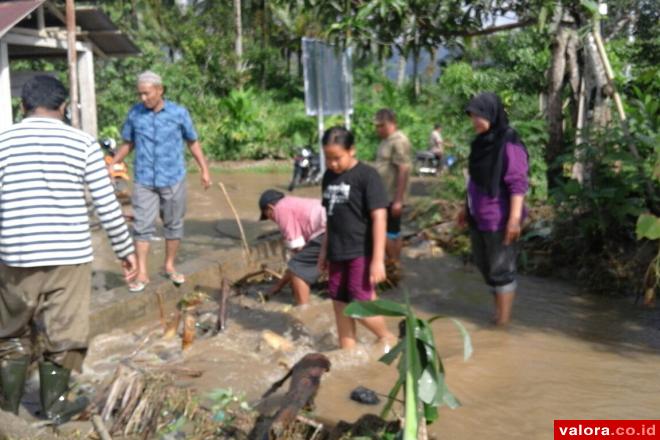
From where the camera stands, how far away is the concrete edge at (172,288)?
5.99 meters

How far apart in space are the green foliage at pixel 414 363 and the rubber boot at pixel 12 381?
2186 millimetres

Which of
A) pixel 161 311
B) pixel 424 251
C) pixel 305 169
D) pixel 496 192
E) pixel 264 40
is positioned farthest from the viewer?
pixel 264 40

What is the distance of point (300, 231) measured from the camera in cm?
635

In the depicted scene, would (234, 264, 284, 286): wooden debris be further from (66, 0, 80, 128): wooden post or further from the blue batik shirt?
(66, 0, 80, 128): wooden post

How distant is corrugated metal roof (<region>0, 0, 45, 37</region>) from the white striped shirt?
5.27m

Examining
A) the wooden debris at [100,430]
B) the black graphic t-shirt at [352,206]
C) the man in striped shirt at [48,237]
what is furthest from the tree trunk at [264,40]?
the wooden debris at [100,430]

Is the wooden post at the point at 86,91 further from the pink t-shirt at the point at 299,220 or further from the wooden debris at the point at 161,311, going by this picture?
the pink t-shirt at the point at 299,220

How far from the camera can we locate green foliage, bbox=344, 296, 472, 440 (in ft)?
9.78

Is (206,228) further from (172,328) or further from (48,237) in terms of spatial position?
(48,237)

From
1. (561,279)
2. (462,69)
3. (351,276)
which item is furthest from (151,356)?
(462,69)

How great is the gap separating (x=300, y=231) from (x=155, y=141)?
156 cm

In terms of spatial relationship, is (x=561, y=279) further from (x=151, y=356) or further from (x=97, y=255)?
(x=97, y=255)

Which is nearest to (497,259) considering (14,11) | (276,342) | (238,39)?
(276,342)

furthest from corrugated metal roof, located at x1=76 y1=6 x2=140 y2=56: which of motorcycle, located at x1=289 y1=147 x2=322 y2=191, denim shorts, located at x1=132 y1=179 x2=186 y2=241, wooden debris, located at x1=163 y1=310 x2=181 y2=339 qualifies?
wooden debris, located at x1=163 y1=310 x2=181 y2=339
